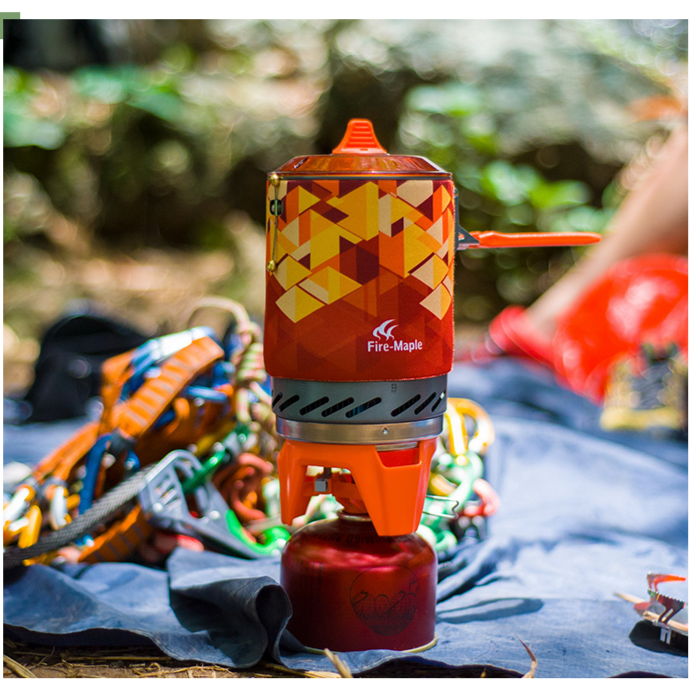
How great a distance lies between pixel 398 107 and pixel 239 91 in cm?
136

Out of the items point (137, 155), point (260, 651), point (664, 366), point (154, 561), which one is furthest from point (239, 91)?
point (260, 651)

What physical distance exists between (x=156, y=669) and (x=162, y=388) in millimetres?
605

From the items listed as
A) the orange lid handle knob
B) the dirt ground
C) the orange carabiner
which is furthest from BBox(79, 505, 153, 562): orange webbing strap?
the orange lid handle knob

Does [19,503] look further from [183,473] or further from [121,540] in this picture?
[183,473]

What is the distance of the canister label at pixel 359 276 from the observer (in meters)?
1.09

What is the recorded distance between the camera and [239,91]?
6.46 m

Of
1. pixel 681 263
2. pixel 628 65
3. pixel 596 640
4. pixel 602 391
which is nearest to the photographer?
pixel 596 640

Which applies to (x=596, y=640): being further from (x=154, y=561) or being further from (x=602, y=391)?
(x=602, y=391)

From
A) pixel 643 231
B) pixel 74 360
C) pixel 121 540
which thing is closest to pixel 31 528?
pixel 121 540

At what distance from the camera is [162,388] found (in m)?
1.58

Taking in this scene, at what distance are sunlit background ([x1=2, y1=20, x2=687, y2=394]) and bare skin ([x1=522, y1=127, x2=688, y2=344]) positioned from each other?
2141mm

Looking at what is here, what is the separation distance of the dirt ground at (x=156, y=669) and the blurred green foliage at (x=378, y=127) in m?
4.73

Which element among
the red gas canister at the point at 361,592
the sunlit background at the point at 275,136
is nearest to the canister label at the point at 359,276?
the red gas canister at the point at 361,592

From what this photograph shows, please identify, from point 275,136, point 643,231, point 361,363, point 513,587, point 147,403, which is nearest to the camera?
point 361,363
